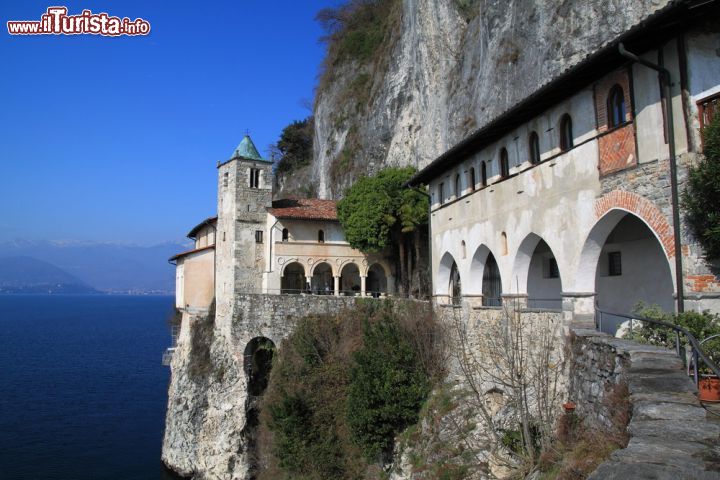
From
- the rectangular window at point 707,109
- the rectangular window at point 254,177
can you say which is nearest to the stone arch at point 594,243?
the rectangular window at point 707,109

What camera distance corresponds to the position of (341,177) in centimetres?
4838

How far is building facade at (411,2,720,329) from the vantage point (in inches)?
388

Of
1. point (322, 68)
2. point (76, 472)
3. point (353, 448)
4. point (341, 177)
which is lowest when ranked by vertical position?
point (76, 472)

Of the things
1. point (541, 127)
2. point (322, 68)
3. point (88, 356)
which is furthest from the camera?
point (88, 356)

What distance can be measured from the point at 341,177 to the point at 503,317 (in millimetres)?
32887

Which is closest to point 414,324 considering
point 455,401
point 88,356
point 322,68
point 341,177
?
point 455,401

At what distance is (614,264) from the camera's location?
1620 cm

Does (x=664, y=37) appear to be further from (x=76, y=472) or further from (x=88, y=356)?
(x=88, y=356)

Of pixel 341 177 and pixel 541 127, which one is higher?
pixel 341 177

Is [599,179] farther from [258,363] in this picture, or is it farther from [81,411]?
[81,411]

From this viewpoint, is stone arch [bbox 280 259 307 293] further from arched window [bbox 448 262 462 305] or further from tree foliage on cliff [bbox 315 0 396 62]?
tree foliage on cliff [bbox 315 0 396 62]

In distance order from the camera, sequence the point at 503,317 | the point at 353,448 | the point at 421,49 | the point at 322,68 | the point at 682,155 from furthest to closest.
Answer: the point at 322,68 < the point at 421,49 < the point at 353,448 < the point at 503,317 < the point at 682,155

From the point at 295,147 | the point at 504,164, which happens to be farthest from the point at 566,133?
the point at 295,147

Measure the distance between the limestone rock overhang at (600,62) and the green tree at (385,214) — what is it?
12.6 m
